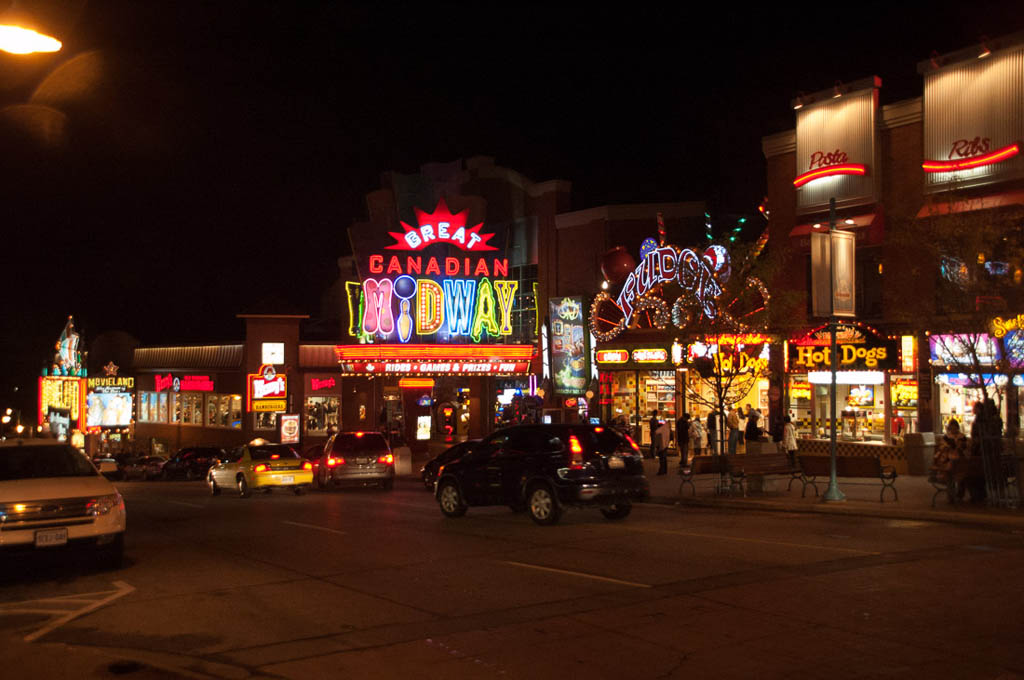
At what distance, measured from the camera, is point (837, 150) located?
27438mm

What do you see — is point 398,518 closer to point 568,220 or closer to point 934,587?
point 934,587

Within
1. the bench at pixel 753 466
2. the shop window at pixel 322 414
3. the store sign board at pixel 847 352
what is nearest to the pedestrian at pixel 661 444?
the store sign board at pixel 847 352

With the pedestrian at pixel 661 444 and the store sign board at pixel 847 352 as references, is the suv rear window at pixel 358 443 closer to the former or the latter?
the pedestrian at pixel 661 444

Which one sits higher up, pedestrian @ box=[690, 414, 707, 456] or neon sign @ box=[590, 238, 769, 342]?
neon sign @ box=[590, 238, 769, 342]

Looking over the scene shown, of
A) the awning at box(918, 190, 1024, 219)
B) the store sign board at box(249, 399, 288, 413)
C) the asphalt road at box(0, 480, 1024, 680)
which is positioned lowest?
the asphalt road at box(0, 480, 1024, 680)

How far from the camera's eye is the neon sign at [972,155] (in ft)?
77.6

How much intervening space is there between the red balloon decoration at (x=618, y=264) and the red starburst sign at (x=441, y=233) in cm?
917

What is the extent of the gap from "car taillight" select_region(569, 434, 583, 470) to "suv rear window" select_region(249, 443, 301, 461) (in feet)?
38.2

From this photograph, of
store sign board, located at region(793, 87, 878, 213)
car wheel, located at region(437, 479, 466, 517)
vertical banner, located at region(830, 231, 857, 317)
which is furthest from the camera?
store sign board, located at region(793, 87, 878, 213)

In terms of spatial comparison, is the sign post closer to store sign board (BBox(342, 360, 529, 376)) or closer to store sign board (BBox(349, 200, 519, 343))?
store sign board (BBox(342, 360, 529, 376))

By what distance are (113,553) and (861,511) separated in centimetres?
1270

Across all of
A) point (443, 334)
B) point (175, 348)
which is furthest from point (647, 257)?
point (175, 348)

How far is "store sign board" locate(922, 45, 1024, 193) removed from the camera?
77.4 feet

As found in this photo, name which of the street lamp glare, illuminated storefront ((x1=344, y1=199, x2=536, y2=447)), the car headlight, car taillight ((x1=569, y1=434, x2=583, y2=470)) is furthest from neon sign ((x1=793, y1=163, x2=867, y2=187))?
the street lamp glare
